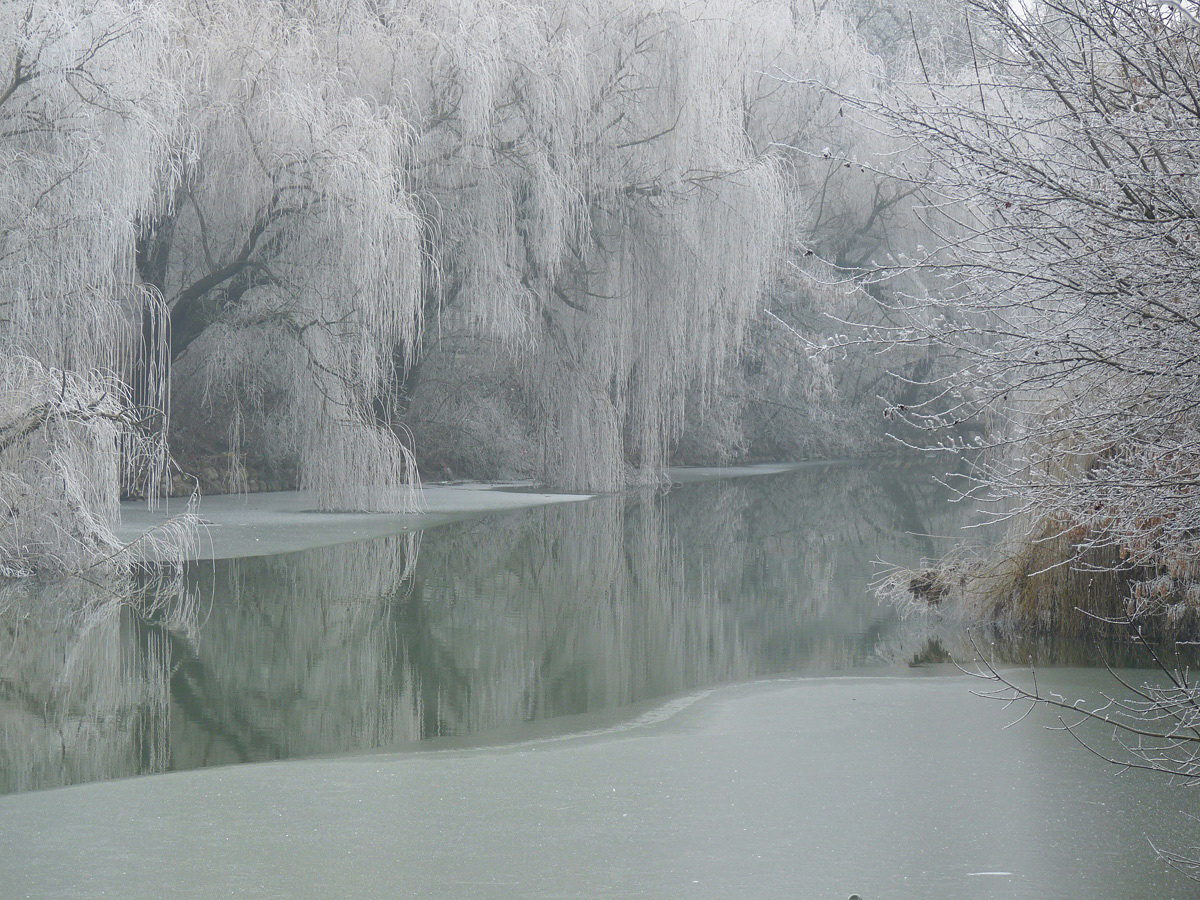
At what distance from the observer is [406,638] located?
718cm

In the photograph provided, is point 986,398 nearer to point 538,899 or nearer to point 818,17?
point 538,899

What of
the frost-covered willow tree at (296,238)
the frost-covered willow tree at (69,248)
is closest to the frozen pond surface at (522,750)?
the frost-covered willow tree at (69,248)

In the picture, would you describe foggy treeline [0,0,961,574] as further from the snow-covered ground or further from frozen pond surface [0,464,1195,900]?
frozen pond surface [0,464,1195,900]

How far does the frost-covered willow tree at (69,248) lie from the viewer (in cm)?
768

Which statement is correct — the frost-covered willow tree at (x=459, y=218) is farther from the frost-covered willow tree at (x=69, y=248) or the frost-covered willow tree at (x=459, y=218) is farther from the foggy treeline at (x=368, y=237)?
the frost-covered willow tree at (x=69, y=248)

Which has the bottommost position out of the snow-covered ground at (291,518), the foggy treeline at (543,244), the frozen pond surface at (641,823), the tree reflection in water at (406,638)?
the frozen pond surface at (641,823)

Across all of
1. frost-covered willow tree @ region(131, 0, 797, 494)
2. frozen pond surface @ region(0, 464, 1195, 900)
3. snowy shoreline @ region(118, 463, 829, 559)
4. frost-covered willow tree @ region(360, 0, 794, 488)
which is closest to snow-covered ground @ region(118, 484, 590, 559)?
snowy shoreline @ region(118, 463, 829, 559)

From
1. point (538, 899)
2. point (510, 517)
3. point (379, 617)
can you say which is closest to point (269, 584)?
point (379, 617)

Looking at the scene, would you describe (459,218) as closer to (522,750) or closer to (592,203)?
(592,203)

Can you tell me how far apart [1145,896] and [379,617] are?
493cm

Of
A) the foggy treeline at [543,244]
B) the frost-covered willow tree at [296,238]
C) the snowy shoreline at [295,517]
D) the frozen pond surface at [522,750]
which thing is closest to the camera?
the foggy treeline at [543,244]

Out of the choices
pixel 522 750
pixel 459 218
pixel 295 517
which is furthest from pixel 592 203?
pixel 522 750

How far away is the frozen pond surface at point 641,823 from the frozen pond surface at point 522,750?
0.01m

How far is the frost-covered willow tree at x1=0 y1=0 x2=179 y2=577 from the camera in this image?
7.68 metres
